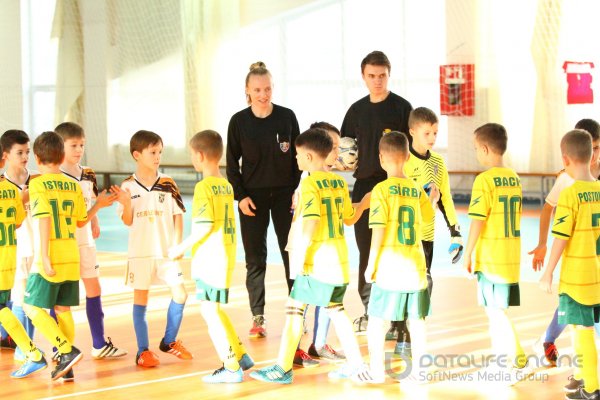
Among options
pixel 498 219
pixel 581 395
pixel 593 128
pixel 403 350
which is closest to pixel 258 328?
pixel 403 350

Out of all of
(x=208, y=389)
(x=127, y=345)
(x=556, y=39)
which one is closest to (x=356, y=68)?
(x=556, y=39)

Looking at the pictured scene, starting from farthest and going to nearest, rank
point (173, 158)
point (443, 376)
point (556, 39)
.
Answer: point (173, 158) < point (556, 39) < point (443, 376)

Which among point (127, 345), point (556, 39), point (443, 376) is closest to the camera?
point (443, 376)

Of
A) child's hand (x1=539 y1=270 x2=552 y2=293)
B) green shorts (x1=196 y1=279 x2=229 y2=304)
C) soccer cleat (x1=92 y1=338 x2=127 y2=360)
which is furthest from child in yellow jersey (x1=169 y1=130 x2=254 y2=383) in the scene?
child's hand (x1=539 y1=270 x2=552 y2=293)

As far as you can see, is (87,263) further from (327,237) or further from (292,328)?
(327,237)

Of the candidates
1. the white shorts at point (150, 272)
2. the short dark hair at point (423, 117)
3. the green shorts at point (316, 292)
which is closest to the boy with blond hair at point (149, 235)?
the white shorts at point (150, 272)

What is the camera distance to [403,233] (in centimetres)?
489

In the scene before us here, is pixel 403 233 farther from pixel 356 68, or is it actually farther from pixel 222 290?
pixel 356 68

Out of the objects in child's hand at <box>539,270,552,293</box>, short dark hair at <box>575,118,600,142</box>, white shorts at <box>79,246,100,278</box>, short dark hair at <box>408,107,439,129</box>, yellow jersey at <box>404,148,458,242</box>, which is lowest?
child's hand at <box>539,270,552,293</box>

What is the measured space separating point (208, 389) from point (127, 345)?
1.36 m

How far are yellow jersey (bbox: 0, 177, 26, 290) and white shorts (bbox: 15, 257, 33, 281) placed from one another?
0.67 metres

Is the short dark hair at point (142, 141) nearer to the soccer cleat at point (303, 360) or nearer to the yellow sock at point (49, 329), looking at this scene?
the yellow sock at point (49, 329)

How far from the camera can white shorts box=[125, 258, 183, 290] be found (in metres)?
5.66

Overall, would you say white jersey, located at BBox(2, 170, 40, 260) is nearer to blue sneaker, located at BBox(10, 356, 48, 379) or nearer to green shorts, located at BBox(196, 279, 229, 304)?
blue sneaker, located at BBox(10, 356, 48, 379)
